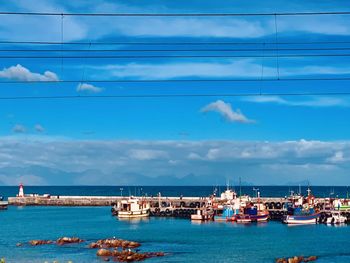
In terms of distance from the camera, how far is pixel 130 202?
107 meters

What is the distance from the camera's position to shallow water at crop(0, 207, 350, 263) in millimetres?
54562

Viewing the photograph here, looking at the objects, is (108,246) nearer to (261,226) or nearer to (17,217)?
(261,226)

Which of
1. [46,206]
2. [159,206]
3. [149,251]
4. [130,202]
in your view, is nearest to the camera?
[149,251]

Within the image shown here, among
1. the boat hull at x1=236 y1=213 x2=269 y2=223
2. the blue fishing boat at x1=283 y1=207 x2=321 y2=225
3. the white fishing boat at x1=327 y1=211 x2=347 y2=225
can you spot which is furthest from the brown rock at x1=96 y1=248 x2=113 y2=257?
the white fishing boat at x1=327 y1=211 x2=347 y2=225

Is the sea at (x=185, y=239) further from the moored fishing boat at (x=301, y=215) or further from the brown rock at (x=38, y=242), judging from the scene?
the moored fishing boat at (x=301, y=215)

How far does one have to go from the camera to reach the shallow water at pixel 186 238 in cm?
5456

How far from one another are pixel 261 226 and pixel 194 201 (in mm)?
37200

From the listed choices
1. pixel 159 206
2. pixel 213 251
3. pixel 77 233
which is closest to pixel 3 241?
pixel 77 233

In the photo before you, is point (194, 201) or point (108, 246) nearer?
point (108, 246)

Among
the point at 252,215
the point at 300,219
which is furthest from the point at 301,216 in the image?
the point at 252,215

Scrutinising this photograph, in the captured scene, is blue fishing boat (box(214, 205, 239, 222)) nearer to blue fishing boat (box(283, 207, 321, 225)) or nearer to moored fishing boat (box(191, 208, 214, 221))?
moored fishing boat (box(191, 208, 214, 221))

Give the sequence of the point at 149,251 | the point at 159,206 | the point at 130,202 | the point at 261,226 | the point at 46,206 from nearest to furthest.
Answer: the point at 149,251 → the point at 261,226 → the point at 130,202 → the point at 159,206 → the point at 46,206

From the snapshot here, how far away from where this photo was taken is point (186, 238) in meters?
68.8

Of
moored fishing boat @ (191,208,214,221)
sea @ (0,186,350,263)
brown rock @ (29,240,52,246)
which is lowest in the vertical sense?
sea @ (0,186,350,263)
